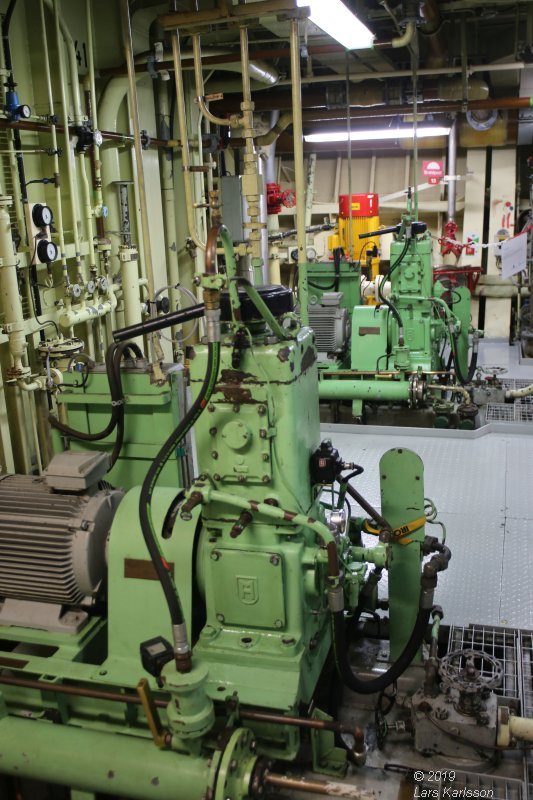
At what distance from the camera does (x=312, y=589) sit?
2406 millimetres

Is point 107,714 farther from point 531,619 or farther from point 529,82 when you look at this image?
point 529,82

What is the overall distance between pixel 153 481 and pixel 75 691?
73cm

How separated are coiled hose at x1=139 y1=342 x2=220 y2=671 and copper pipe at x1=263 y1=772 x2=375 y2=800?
52cm

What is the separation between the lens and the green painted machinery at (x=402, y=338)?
5.97 metres

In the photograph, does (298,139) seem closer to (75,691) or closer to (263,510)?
(263,510)

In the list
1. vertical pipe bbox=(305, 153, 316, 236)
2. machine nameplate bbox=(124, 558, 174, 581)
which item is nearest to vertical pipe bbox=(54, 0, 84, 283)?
machine nameplate bbox=(124, 558, 174, 581)

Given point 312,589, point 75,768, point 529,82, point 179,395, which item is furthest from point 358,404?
point 529,82

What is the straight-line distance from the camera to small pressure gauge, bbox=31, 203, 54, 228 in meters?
4.26

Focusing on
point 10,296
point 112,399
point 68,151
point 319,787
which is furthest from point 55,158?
point 319,787

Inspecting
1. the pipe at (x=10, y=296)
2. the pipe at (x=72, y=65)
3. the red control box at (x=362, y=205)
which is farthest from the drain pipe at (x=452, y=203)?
the pipe at (x=10, y=296)

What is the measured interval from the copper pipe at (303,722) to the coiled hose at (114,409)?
60.9 inches

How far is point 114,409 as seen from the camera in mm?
3342

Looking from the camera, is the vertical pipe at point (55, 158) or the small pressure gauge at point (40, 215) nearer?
the small pressure gauge at point (40, 215)

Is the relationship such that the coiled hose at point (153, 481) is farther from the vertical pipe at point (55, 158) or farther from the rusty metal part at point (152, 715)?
the vertical pipe at point (55, 158)
